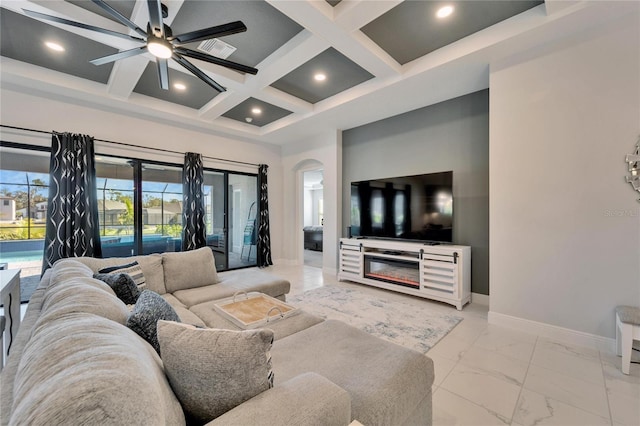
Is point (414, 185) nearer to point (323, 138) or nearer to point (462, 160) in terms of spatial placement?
point (462, 160)

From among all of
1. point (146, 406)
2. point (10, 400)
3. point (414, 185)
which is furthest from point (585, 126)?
point (10, 400)

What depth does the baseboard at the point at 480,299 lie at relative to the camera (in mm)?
3589

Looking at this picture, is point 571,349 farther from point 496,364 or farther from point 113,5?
point 113,5

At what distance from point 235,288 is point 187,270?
1.99ft

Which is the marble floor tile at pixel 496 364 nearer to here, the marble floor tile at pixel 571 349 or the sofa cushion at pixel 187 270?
the marble floor tile at pixel 571 349

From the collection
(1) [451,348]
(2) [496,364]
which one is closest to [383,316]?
(1) [451,348]

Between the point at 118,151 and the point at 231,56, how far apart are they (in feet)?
8.82

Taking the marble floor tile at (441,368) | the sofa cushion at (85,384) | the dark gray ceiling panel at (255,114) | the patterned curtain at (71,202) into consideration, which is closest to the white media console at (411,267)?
the marble floor tile at (441,368)

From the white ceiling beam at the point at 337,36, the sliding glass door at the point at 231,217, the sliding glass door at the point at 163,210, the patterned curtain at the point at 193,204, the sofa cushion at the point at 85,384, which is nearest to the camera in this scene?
the sofa cushion at the point at 85,384

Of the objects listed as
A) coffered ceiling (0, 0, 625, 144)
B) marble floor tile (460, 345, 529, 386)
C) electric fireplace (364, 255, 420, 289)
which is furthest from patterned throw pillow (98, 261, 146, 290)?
electric fireplace (364, 255, 420, 289)

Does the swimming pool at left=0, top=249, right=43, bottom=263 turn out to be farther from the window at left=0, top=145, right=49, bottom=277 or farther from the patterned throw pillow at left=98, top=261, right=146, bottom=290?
the patterned throw pillow at left=98, top=261, right=146, bottom=290

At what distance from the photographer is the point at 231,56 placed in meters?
3.18

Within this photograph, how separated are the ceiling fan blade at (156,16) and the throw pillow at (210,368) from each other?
6.95ft

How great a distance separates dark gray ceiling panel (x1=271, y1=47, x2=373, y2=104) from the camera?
10.7 ft
